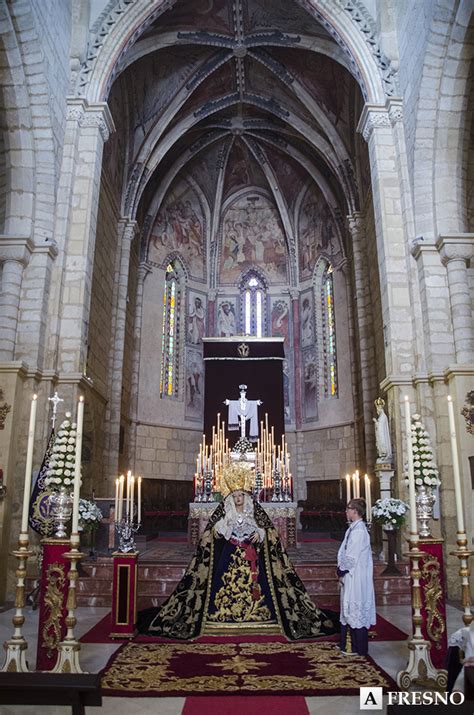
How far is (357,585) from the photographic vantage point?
5.83 metres

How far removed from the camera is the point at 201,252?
2391 cm

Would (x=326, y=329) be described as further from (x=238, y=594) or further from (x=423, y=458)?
(x=238, y=594)

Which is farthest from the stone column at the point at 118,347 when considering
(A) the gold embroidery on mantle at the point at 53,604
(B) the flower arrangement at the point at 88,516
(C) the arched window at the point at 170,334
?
(A) the gold embroidery on mantle at the point at 53,604

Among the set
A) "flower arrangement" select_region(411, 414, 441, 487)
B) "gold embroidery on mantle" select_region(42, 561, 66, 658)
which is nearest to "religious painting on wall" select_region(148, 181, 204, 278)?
"flower arrangement" select_region(411, 414, 441, 487)

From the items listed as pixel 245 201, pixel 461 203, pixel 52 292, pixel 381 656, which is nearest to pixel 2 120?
pixel 52 292

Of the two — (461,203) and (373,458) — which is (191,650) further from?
(373,458)

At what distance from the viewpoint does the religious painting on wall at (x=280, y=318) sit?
2322 centimetres

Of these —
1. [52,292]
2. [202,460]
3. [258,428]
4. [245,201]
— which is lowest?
[202,460]

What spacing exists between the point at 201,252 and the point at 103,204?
8130mm

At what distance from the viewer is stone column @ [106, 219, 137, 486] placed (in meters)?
16.8

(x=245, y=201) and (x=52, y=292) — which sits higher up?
(x=245, y=201)

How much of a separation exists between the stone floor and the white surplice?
A: 44 centimetres

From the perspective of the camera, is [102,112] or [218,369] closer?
[102,112]

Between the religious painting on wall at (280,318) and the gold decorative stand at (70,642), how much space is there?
18.5m
